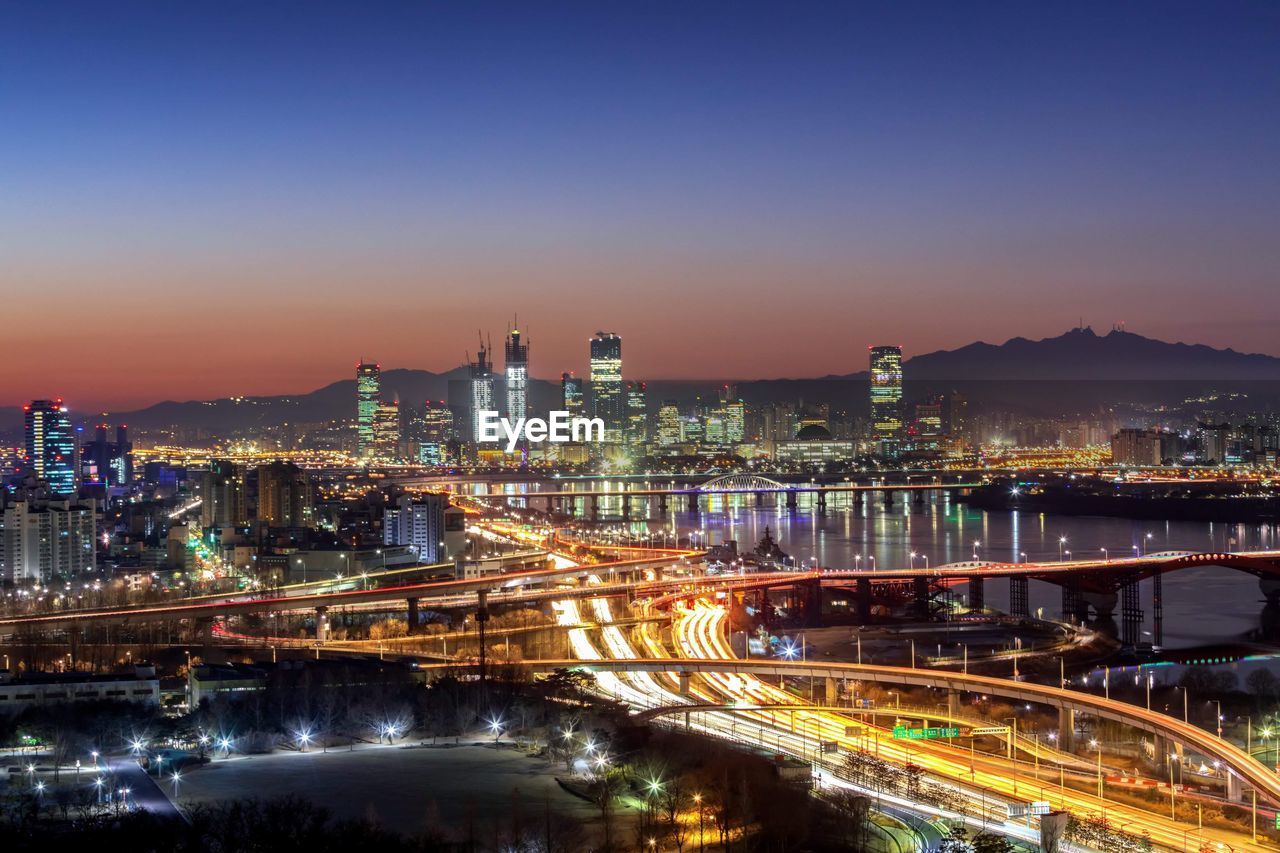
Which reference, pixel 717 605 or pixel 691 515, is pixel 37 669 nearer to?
pixel 717 605

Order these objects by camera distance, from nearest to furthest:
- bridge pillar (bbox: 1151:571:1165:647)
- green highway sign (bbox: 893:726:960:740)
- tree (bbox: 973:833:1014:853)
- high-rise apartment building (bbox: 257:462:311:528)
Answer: tree (bbox: 973:833:1014:853), green highway sign (bbox: 893:726:960:740), bridge pillar (bbox: 1151:571:1165:647), high-rise apartment building (bbox: 257:462:311:528)

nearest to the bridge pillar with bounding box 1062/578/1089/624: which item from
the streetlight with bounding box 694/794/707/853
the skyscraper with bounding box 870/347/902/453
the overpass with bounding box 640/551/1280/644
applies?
the overpass with bounding box 640/551/1280/644

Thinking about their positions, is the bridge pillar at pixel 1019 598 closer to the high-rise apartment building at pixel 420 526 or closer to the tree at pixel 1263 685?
the tree at pixel 1263 685

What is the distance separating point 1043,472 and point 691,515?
1505 cm

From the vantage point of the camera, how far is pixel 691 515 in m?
36.8

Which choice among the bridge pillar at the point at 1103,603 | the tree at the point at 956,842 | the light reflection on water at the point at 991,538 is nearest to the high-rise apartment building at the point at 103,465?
the light reflection on water at the point at 991,538

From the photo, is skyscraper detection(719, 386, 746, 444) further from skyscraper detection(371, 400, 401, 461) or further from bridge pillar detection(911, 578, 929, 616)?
bridge pillar detection(911, 578, 929, 616)

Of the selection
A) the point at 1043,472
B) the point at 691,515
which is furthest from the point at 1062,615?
the point at 1043,472

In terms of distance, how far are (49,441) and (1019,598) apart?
28527mm

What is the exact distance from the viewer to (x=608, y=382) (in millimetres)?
72312

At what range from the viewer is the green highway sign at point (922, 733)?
955cm

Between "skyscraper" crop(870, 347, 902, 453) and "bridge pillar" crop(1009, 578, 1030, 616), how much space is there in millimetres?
54061

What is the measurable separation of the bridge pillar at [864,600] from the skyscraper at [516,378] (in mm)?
50516

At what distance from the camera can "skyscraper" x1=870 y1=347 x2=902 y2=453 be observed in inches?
2849
